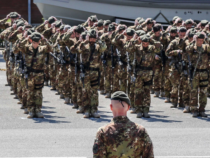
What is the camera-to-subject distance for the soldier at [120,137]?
210 inches

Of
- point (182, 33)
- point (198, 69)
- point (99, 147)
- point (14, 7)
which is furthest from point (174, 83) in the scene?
point (14, 7)

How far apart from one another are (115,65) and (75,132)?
4710mm

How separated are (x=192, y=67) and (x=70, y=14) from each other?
72.7 feet

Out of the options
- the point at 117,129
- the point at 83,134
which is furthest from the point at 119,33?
the point at 117,129

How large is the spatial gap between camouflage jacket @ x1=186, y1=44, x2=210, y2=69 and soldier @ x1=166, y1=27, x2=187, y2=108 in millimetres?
840

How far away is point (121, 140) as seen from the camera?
5320 mm

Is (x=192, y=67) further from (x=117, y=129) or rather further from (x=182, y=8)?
(x=182, y=8)

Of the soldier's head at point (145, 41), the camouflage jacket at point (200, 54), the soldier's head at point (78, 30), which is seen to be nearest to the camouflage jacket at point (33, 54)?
the soldier's head at point (78, 30)

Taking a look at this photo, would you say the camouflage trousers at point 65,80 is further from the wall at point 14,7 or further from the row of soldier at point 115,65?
the wall at point 14,7

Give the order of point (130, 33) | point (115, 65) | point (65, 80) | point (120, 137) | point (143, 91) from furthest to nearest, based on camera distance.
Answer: point (115, 65), point (65, 80), point (130, 33), point (143, 91), point (120, 137)

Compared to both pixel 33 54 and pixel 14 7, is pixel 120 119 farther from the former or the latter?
pixel 14 7

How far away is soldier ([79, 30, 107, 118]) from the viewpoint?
12.5 meters

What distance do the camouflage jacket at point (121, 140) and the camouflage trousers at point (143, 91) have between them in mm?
7336

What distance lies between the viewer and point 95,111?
1266cm
